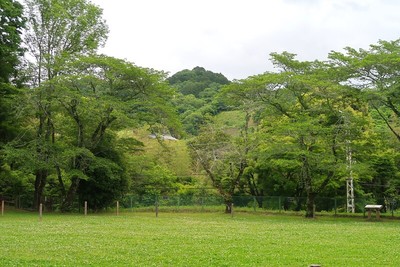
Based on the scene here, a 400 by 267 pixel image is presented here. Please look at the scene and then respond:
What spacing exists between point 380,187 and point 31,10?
3330cm

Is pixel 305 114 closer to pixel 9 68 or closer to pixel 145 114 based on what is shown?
pixel 145 114

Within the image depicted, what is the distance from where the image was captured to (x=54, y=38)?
39.1 metres

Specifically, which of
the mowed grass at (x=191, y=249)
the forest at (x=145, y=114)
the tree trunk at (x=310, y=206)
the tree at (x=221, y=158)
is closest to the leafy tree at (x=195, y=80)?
the tree at (x=221, y=158)

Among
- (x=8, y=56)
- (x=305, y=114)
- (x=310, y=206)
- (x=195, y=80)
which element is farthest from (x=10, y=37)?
(x=195, y=80)

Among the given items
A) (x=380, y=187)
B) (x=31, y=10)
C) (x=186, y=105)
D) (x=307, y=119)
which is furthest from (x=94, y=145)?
(x=186, y=105)

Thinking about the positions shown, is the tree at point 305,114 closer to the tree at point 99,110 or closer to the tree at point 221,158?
the tree at point 221,158

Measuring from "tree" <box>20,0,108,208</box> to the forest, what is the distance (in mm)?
91

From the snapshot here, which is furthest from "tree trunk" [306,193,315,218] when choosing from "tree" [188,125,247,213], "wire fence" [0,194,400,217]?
"tree" [188,125,247,213]

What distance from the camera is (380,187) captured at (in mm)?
44312

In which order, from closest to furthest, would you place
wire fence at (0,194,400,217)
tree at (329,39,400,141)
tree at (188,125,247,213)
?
tree at (329,39,400,141) < tree at (188,125,247,213) < wire fence at (0,194,400,217)

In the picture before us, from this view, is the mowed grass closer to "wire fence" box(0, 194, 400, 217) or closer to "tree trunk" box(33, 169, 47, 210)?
"tree trunk" box(33, 169, 47, 210)

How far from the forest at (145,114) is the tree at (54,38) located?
0.09 m

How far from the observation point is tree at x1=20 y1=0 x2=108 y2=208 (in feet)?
120

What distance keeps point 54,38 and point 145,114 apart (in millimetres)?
A: 10347
